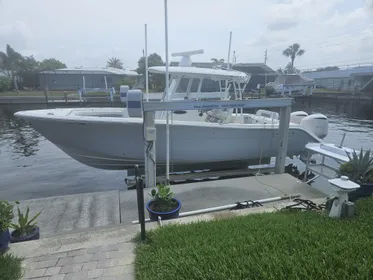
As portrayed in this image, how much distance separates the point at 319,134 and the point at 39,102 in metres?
25.9

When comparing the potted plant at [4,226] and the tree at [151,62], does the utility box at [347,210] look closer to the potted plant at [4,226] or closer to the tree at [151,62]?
the potted plant at [4,226]

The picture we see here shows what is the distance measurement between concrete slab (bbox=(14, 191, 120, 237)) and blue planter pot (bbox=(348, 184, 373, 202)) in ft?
12.2

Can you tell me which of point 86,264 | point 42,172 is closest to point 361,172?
point 86,264

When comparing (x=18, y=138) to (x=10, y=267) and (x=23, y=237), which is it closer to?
(x=23, y=237)

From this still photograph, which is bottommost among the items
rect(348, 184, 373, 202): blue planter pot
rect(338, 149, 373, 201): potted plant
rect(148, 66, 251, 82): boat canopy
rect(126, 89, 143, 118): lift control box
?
rect(348, 184, 373, 202): blue planter pot

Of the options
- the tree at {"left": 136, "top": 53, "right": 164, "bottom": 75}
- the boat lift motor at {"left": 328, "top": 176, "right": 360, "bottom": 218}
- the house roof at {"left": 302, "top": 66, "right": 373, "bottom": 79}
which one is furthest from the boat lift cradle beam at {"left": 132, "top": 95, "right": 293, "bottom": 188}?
the house roof at {"left": 302, "top": 66, "right": 373, "bottom": 79}

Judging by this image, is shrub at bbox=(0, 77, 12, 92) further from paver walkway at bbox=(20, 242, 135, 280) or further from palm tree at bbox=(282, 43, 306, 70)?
palm tree at bbox=(282, 43, 306, 70)

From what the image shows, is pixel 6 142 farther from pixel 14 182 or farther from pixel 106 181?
pixel 106 181

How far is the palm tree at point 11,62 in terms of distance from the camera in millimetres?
37375


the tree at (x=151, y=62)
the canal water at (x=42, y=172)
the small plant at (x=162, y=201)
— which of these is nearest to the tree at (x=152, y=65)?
the tree at (x=151, y=62)

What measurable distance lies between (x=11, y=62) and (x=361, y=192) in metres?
46.4

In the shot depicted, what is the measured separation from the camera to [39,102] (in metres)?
24.9

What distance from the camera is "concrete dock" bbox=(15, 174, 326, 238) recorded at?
159 inches

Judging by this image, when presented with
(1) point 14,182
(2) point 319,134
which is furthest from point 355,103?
Result: (1) point 14,182
